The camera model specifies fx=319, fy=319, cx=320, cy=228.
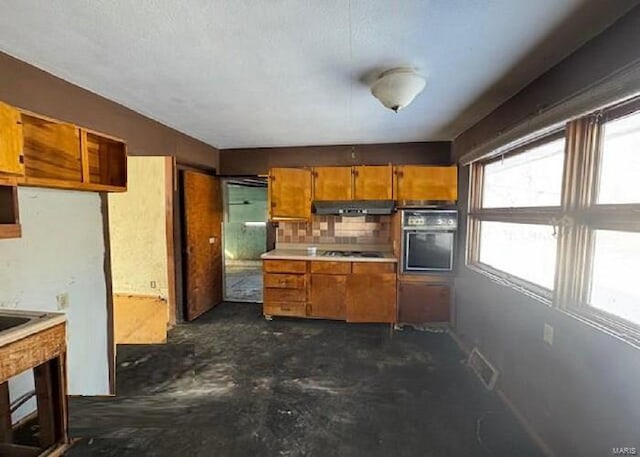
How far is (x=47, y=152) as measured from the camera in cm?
189

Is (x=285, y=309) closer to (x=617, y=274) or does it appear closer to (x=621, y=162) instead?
(x=617, y=274)

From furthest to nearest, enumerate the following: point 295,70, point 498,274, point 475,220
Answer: point 475,220, point 498,274, point 295,70

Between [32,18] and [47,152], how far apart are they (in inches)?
27.8

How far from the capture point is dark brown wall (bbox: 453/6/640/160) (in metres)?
1.42

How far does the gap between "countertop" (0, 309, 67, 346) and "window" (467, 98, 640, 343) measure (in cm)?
270

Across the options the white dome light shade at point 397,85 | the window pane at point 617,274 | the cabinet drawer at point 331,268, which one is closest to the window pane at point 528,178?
the window pane at point 617,274

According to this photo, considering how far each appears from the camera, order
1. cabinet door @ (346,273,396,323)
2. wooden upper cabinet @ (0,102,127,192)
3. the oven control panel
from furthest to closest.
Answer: cabinet door @ (346,273,396,323) < the oven control panel < wooden upper cabinet @ (0,102,127,192)

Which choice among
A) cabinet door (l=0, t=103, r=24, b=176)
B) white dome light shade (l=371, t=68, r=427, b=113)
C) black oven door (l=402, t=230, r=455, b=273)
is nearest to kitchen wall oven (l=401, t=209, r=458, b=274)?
black oven door (l=402, t=230, r=455, b=273)

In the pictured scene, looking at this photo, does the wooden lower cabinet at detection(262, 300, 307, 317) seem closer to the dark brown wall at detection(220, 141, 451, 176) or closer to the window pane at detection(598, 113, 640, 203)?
the dark brown wall at detection(220, 141, 451, 176)

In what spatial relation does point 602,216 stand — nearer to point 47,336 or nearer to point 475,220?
point 475,220

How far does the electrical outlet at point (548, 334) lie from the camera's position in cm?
188

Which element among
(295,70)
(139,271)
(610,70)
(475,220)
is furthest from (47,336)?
(475,220)

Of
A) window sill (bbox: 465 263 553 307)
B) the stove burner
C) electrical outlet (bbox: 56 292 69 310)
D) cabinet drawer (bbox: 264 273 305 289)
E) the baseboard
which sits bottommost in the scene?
the baseboard

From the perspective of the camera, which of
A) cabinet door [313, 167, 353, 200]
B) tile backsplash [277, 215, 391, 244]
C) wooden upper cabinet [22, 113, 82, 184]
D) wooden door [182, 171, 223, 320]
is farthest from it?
tile backsplash [277, 215, 391, 244]
